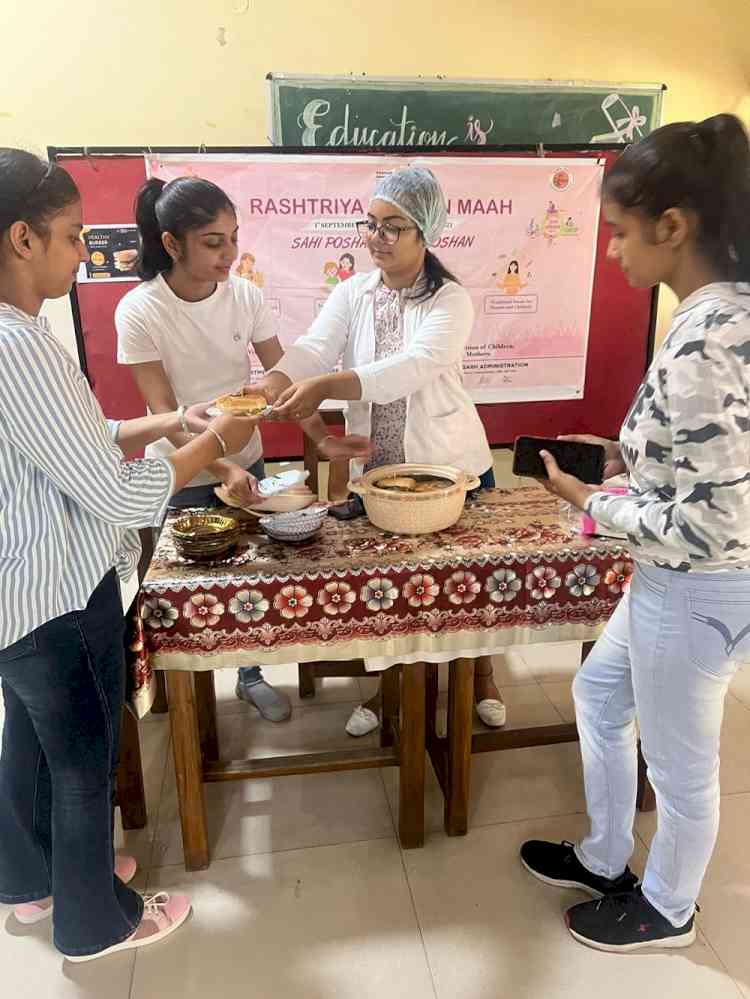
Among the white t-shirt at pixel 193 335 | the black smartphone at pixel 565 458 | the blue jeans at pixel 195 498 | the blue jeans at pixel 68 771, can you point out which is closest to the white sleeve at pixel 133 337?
the white t-shirt at pixel 193 335

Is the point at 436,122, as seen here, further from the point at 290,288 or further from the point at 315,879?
the point at 315,879

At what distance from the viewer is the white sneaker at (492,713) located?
2264 mm

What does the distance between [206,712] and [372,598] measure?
30.6 inches

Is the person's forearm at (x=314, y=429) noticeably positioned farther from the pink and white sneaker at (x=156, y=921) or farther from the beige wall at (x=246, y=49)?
the beige wall at (x=246, y=49)

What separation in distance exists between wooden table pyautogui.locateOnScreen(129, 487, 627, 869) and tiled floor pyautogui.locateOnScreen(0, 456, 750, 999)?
13cm

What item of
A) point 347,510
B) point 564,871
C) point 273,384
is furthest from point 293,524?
point 564,871

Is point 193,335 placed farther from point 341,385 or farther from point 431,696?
point 431,696

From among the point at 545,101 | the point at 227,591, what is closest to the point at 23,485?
the point at 227,591

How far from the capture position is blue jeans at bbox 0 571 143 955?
125 cm

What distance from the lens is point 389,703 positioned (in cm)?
208

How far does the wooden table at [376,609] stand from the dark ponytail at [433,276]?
0.63 meters

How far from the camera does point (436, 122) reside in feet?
9.70

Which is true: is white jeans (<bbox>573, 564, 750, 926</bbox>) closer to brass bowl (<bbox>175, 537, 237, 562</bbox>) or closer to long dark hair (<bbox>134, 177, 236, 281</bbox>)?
brass bowl (<bbox>175, 537, 237, 562</bbox>)

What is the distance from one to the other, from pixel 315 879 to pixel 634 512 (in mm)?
1189
